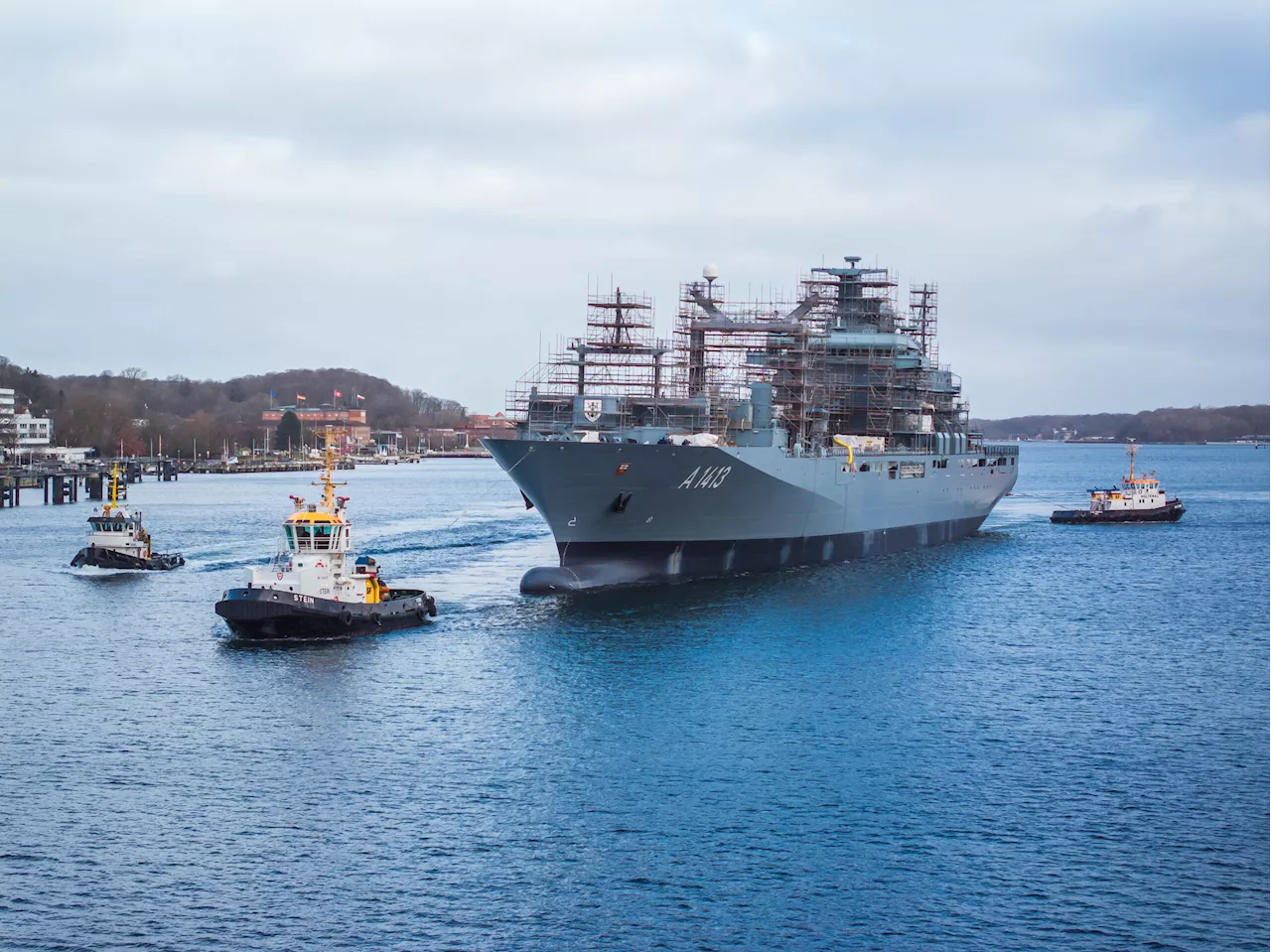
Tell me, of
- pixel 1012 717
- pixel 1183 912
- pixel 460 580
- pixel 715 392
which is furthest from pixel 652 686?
pixel 715 392

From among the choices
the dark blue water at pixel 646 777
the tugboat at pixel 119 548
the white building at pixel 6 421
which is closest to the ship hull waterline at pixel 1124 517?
the dark blue water at pixel 646 777

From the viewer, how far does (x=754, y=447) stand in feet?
155

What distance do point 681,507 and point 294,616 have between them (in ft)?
49.3

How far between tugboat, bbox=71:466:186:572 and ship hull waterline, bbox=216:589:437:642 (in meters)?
17.5

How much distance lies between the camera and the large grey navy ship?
140 ft

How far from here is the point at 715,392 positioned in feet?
167

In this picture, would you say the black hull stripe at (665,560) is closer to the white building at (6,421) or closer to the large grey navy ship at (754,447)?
the large grey navy ship at (754,447)

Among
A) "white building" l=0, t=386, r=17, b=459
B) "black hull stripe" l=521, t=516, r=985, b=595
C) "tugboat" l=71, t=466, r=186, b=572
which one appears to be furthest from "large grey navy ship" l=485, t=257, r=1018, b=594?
"white building" l=0, t=386, r=17, b=459

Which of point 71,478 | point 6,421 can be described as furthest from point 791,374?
point 6,421

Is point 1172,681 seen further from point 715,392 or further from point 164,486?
point 164,486

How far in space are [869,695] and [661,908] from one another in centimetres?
1251

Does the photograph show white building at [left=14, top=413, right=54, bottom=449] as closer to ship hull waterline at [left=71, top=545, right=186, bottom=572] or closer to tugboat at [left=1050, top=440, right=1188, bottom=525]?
ship hull waterline at [left=71, top=545, right=186, bottom=572]

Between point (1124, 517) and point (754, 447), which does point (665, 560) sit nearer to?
point (754, 447)

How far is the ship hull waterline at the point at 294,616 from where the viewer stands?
33.4 metres
